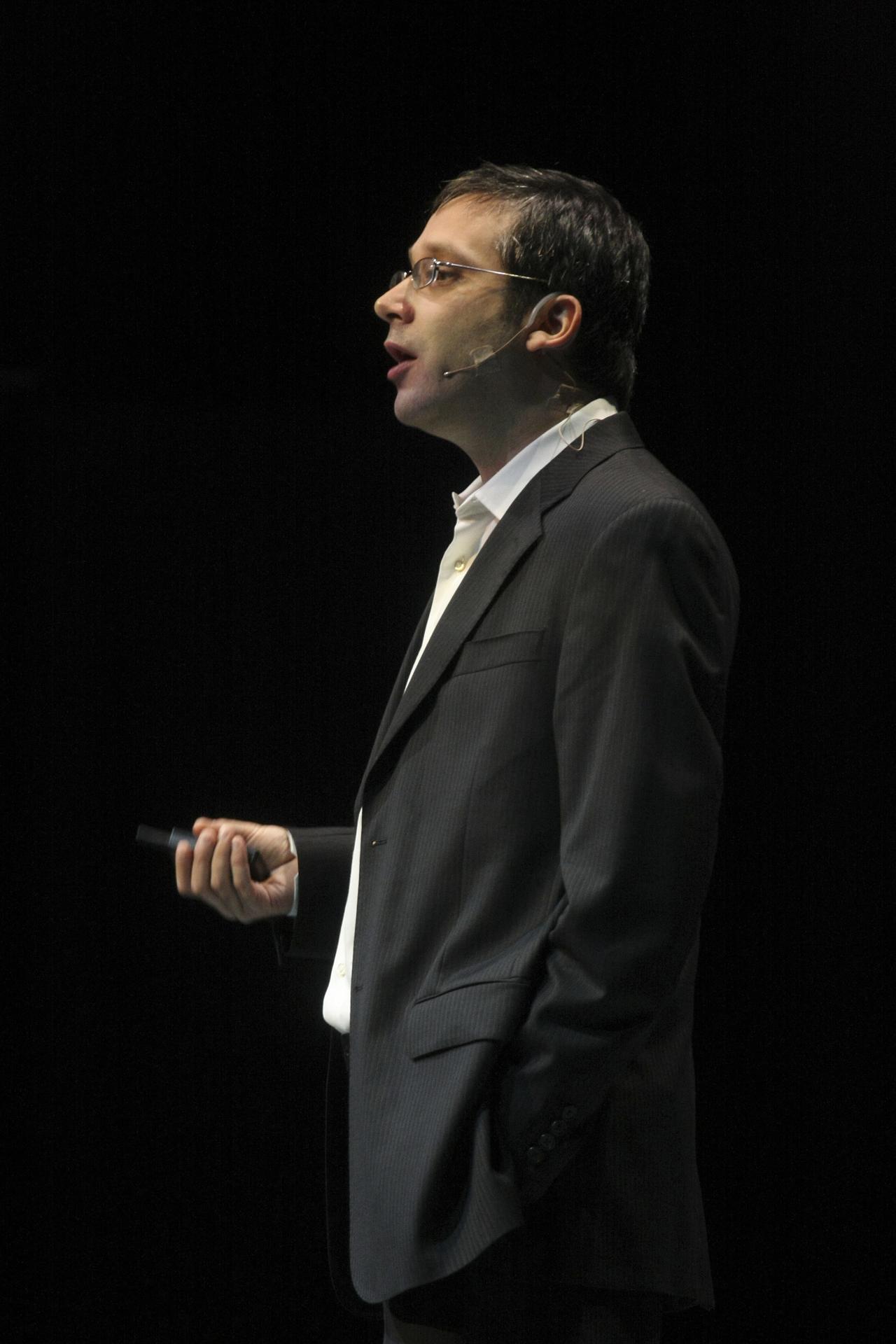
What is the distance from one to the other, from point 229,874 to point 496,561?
466 millimetres

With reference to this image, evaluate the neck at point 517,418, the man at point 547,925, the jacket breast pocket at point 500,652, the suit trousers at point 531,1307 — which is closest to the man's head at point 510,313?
the neck at point 517,418

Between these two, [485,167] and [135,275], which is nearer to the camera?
[485,167]

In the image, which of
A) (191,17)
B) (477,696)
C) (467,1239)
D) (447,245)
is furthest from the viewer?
(191,17)

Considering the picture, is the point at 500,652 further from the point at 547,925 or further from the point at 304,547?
the point at 304,547

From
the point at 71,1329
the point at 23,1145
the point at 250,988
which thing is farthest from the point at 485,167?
the point at 71,1329

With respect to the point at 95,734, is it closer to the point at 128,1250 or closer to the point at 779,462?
the point at 128,1250

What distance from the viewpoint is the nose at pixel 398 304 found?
1569mm

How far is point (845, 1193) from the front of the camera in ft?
6.63

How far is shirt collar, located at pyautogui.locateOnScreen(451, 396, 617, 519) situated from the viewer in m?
1.48

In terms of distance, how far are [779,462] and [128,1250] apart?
5.44 ft

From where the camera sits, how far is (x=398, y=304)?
5.17ft

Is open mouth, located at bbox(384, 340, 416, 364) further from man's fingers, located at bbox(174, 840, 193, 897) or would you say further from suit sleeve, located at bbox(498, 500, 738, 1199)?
man's fingers, located at bbox(174, 840, 193, 897)

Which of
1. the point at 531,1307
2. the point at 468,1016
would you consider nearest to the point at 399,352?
the point at 468,1016

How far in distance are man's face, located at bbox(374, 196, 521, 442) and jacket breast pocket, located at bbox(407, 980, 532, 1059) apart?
0.67 m
